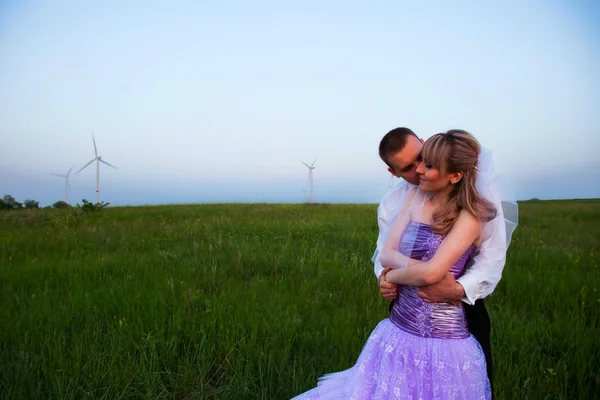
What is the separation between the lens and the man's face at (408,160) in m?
2.97

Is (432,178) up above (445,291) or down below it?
above

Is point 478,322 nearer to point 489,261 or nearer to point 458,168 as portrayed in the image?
point 489,261

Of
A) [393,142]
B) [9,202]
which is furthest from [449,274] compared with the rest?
[9,202]

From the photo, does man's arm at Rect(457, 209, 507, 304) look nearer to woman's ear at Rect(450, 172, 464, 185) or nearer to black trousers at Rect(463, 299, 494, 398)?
black trousers at Rect(463, 299, 494, 398)

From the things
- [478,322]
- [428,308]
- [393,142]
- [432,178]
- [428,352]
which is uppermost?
[393,142]

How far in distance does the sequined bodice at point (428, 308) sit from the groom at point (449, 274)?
0.05 m

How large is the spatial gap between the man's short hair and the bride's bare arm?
658 millimetres

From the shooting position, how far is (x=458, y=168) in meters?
2.55

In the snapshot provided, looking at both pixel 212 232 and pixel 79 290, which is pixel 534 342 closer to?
pixel 79 290

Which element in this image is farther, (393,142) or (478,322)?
(393,142)

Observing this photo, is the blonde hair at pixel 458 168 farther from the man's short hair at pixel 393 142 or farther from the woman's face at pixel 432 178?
the man's short hair at pixel 393 142

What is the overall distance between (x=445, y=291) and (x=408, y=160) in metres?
0.87

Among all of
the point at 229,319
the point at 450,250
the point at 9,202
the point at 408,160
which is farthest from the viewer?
the point at 9,202

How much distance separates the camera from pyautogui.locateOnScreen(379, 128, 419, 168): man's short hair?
9.87 feet
